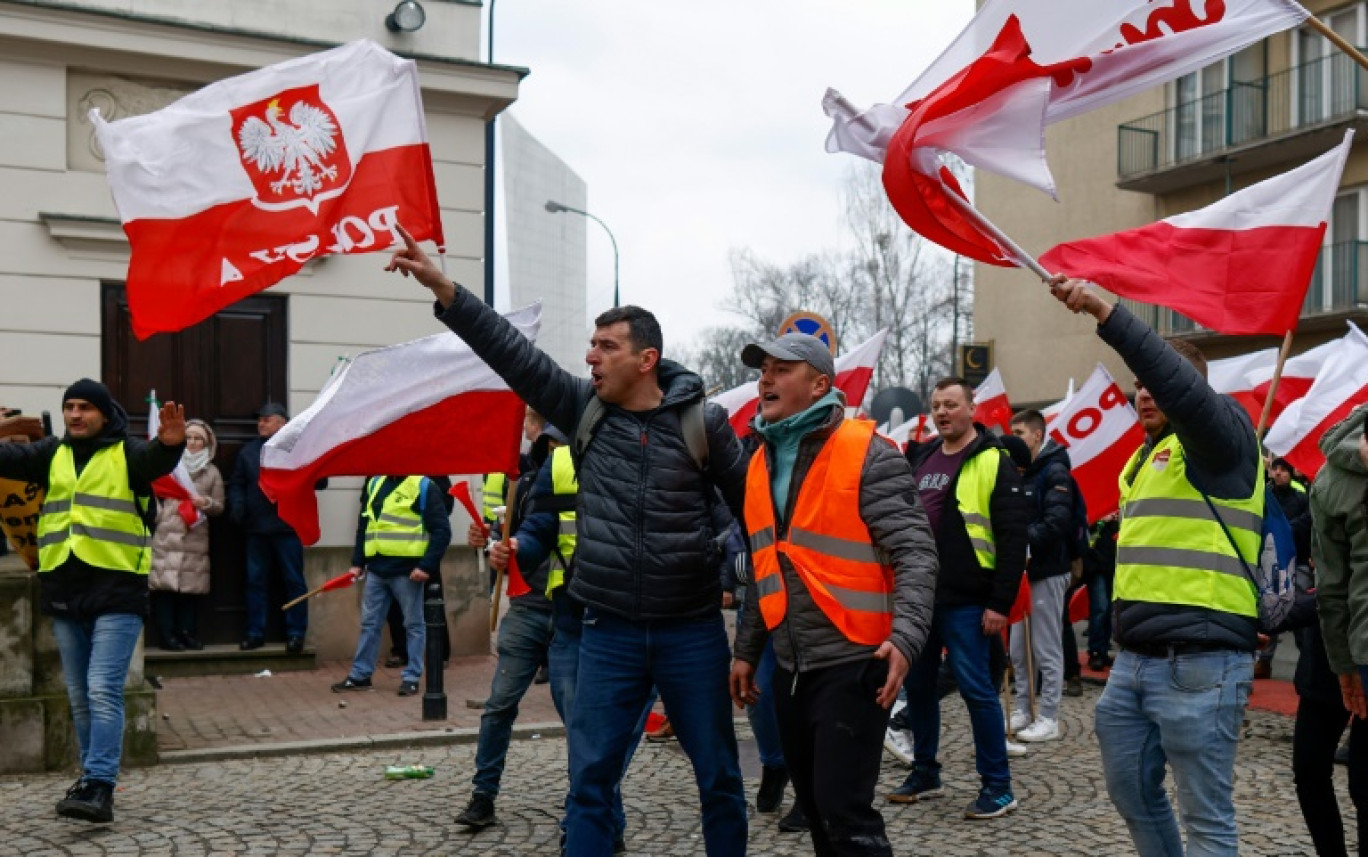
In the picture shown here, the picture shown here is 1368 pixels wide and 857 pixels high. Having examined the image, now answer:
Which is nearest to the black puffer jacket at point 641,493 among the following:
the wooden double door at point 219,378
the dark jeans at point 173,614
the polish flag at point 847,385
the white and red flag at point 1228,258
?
the white and red flag at point 1228,258

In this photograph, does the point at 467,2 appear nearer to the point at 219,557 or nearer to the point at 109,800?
the point at 219,557

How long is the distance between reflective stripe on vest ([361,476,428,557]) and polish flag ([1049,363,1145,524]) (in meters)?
4.96

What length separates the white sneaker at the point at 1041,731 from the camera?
30.6ft

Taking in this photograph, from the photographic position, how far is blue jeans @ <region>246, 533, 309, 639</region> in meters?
12.7

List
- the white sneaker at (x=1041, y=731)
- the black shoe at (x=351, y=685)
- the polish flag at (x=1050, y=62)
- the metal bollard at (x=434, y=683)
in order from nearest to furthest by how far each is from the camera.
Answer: the polish flag at (x=1050, y=62) < the white sneaker at (x=1041, y=731) < the metal bollard at (x=434, y=683) < the black shoe at (x=351, y=685)

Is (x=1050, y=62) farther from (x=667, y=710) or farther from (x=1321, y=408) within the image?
(x=1321, y=408)

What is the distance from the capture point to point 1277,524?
4.87 metres

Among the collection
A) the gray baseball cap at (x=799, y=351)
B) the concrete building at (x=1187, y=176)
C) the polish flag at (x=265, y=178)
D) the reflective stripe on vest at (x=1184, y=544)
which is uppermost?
the concrete building at (x=1187, y=176)

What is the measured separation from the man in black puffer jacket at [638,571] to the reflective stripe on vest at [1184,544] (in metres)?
1.39

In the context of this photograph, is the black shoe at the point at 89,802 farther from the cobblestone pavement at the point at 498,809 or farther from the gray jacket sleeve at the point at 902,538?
the gray jacket sleeve at the point at 902,538

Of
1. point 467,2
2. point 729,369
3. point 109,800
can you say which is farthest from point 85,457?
point 729,369

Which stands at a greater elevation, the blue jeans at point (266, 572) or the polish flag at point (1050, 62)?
the polish flag at point (1050, 62)

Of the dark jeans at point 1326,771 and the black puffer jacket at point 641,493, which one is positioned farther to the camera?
the dark jeans at point 1326,771

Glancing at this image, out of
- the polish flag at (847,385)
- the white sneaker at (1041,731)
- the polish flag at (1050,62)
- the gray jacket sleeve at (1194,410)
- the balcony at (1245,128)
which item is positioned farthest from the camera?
the balcony at (1245,128)
